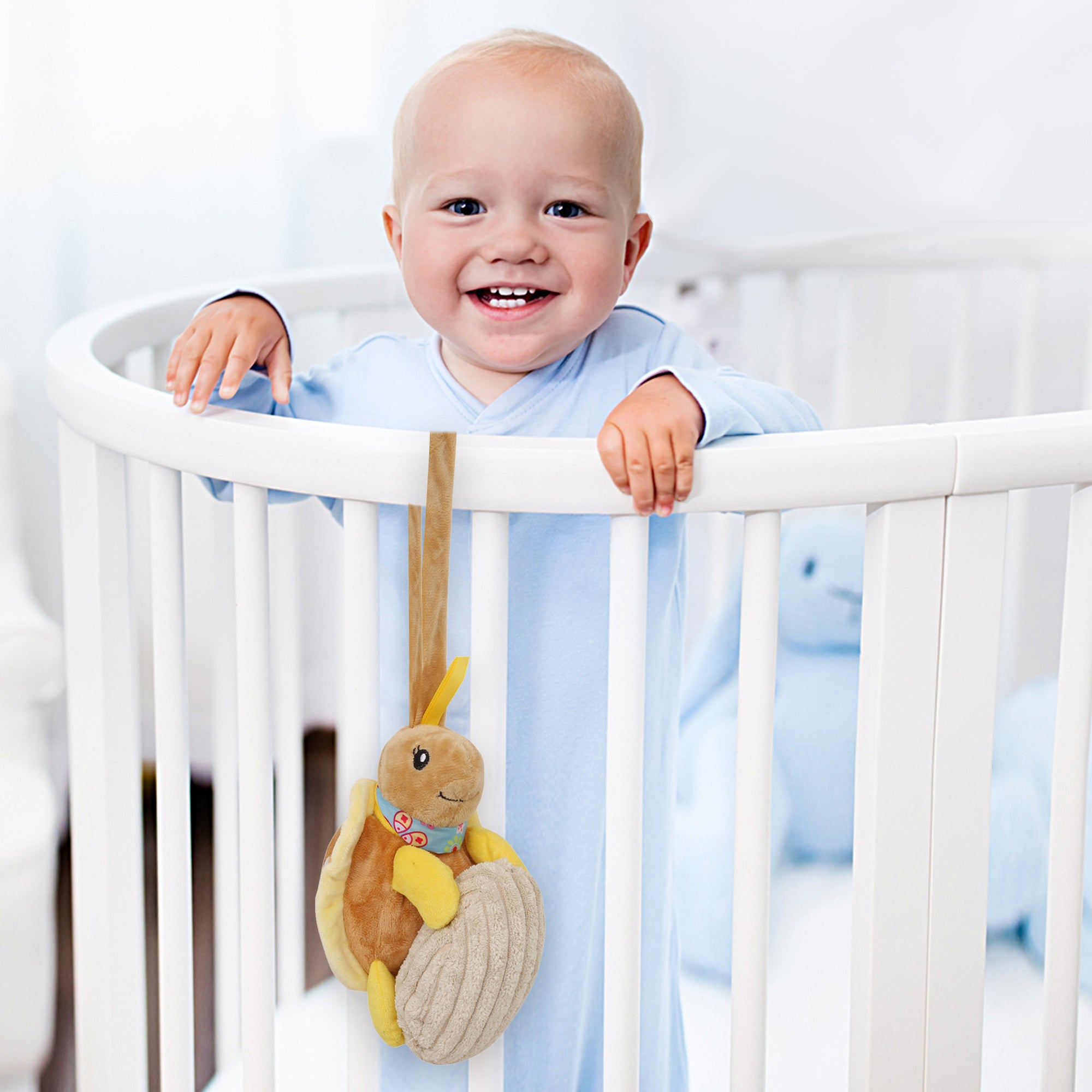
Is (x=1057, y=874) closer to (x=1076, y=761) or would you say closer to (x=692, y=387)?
(x=1076, y=761)

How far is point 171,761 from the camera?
26.1 inches

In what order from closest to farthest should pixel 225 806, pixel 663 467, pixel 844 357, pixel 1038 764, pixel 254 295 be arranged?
pixel 663 467, pixel 254 295, pixel 225 806, pixel 1038 764, pixel 844 357

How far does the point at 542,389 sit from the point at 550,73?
0.56ft

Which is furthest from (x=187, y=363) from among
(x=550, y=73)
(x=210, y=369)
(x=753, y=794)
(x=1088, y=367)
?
(x=1088, y=367)

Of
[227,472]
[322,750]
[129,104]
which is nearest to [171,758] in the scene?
[227,472]

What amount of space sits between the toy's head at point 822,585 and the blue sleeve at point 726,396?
53 centimetres

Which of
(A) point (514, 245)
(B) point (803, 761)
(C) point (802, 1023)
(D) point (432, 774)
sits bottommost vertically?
(C) point (802, 1023)

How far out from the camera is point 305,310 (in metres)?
1.06

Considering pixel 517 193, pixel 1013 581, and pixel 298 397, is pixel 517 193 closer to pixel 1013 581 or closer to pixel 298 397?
pixel 298 397

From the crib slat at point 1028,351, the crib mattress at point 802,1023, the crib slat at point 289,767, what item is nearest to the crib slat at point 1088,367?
the crib slat at point 1028,351

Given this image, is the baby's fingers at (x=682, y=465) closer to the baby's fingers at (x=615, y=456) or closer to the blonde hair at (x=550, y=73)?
the baby's fingers at (x=615, y=456)

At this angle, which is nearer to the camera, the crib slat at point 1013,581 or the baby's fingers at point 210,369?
the baby's fingers at point 210,369

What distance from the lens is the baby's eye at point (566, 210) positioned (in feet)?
2.26

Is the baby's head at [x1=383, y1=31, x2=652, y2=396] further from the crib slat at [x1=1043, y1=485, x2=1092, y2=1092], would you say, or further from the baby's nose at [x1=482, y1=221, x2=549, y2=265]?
the crib slat at [x1=1043, y1=485, x2=1092, y2=1092]
